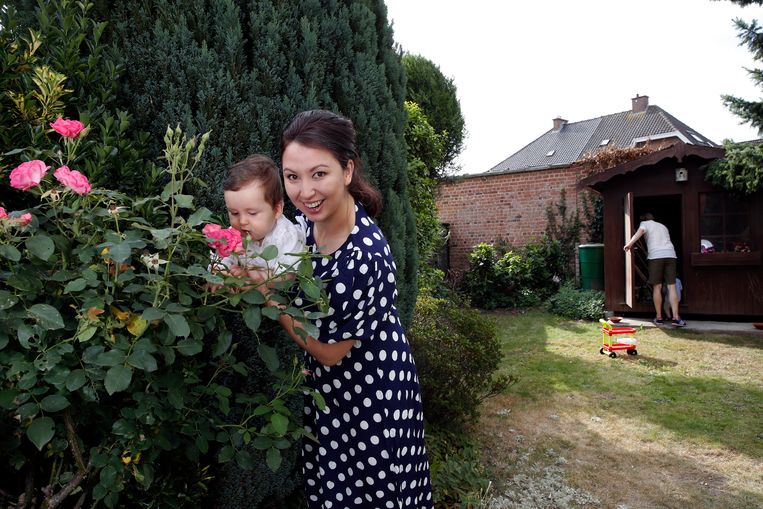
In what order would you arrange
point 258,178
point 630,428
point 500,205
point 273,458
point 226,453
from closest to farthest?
point 273,458 < point 226,453 < point 258,178 < point 630,428 < point 500,205

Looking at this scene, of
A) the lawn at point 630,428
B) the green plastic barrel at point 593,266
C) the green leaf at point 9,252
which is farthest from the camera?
the green plastic barrel at point 593,266

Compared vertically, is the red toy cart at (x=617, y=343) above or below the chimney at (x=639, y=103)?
below

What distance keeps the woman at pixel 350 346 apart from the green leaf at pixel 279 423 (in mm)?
244

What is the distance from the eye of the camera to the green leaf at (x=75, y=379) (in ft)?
3.51

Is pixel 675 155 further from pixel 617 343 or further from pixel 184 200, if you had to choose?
pixel 184 200

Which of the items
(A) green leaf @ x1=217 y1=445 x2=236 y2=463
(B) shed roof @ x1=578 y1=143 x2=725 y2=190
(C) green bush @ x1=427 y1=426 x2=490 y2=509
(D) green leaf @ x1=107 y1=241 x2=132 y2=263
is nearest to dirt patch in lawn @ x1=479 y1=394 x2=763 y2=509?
(C) green bush @ x1=427 y1=426 x2=490 y2=509

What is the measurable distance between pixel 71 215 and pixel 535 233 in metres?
12.6

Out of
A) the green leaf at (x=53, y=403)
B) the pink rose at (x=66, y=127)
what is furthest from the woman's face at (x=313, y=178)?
the green leaf at (x=53, y=403)

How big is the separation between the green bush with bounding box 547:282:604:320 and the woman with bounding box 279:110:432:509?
29.1ft

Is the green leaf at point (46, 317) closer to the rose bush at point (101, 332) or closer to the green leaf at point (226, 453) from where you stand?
the rose bush at point (101, 332)

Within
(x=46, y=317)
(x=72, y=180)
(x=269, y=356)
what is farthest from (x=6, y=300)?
(x=269, y=356)

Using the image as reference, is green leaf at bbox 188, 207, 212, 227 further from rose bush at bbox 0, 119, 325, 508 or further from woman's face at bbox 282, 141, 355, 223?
woman's face at bbox 282, 141, 355, 223

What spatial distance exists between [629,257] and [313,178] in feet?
29.6

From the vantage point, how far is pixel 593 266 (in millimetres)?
10945
